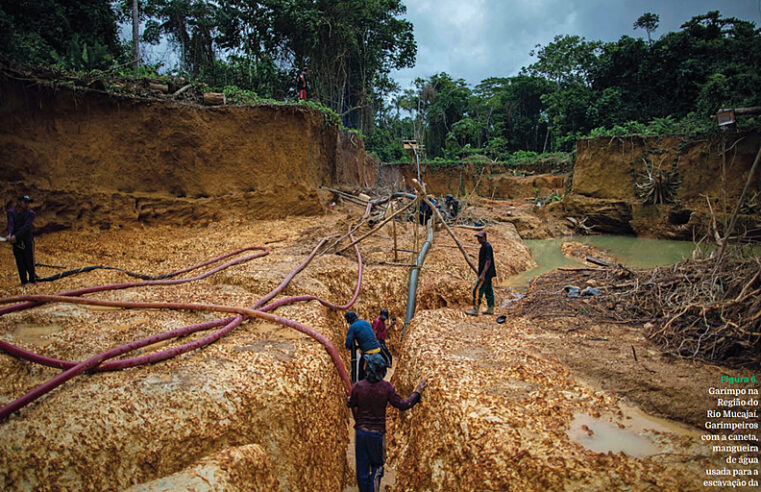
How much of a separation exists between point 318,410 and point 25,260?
5.29 metres

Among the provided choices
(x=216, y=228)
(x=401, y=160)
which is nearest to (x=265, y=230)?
(x=216, y=228)

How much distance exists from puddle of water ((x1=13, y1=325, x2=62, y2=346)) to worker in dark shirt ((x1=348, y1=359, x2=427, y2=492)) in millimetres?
3361

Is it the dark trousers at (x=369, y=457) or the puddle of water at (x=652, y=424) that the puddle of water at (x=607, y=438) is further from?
the dark trousers at (x=369, y=457)

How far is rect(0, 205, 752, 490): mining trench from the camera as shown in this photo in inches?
111

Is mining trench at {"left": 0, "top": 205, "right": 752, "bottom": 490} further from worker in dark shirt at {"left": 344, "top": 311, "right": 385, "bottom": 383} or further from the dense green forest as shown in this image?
A: the dense green forest

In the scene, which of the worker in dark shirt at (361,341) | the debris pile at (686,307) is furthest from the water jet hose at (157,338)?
the debris pile at (686,307)

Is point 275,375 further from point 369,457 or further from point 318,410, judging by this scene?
point 369,457

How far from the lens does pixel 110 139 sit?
368 inches

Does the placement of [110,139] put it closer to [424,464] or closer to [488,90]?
[424,464]

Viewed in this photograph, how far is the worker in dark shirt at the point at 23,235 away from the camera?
553 cm

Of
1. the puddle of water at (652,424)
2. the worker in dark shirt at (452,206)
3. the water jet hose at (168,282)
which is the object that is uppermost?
the worker in dark shirt at (452,206)

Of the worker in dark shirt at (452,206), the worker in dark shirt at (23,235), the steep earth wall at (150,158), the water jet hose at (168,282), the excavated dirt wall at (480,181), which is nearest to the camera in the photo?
the water jet hose at (168,282)

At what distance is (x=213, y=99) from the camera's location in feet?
35.3

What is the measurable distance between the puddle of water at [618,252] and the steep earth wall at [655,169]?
0.99m
